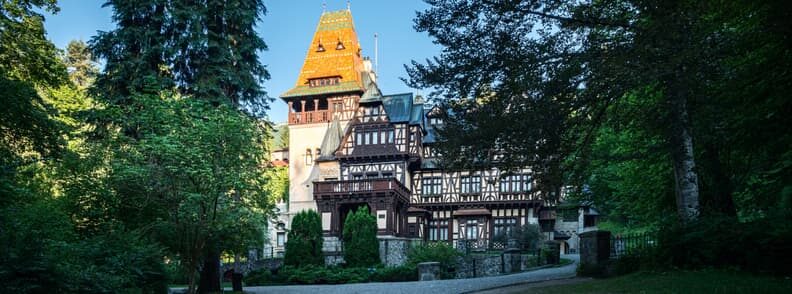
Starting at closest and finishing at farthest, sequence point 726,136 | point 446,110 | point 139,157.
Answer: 1. point 726,136
2. point 446,110
3. point 139,157

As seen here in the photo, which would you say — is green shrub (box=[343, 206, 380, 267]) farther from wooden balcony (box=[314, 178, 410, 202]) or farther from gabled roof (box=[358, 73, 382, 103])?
gabled roof (box=[358, 73, 382, 103])

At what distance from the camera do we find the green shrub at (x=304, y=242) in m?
30.5

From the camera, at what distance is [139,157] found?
49.5 feet

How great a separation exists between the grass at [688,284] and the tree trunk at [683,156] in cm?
221

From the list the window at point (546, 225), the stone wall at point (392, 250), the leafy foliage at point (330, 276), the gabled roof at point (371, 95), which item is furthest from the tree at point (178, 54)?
the window at point (546, 225)

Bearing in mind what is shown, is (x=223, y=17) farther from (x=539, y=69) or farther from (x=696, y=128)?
(x=696, y=128)

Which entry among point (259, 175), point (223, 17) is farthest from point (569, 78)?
point (223, 17)

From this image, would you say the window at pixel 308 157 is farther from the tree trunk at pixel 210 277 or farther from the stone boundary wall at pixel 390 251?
the tree trunk at pixel 210 277

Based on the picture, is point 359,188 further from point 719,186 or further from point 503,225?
point 719,186

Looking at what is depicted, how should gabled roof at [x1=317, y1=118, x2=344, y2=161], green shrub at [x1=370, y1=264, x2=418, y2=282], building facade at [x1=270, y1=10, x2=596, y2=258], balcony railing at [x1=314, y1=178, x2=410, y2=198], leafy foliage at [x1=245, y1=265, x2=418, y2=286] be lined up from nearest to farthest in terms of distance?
green shrub at [x1=370, y1=264, x2=418, y2=282]
leafy foliage at [x1=245, y1=265, x2=418, y2=286]
balcony railing at [x1=314, y1=178, x2=410, y2=198]
building facade at [x1=270, y1=10, x2=596, y2=258]
gabled roof at [x1=317, y1=118, x2=344, y2=161]

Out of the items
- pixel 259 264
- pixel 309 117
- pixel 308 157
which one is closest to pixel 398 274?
pixel 259 264

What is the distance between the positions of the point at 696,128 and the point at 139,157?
→ 12774mm

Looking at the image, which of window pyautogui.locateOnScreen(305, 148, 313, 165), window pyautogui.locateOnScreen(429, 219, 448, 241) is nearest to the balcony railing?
window pyautogui.locateOnScreen(429, 219, 448, 241)

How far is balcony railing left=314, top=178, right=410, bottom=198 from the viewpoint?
36.4 metres
